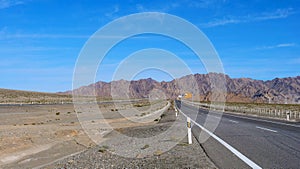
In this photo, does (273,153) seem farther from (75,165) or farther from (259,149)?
(75,165)

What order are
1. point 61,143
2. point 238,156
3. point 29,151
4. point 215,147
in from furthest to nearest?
point 61,143, point 29,151, point 215,147, point 238,156

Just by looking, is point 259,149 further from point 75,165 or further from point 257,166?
point 75,165

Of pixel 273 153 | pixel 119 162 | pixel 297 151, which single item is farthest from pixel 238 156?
pixel 119 162

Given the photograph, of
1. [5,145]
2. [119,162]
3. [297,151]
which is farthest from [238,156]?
[5,145]

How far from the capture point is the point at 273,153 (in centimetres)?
1059

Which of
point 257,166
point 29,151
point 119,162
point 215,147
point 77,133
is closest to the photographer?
point 257,166

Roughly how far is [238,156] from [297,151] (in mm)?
1996

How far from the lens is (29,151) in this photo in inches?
723

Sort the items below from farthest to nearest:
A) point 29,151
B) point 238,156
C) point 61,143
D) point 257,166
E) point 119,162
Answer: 1. point 61,143
2. point 29,151
3. point 119,162
4. point 238,156
5. point 257,166

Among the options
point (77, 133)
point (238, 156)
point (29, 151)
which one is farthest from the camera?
point (77, 133)

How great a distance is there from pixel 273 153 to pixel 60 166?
700cm

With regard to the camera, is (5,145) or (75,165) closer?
(75,165)

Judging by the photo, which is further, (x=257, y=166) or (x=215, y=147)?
(x=215, y=147)

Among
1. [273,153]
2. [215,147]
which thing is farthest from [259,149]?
[215,147]
